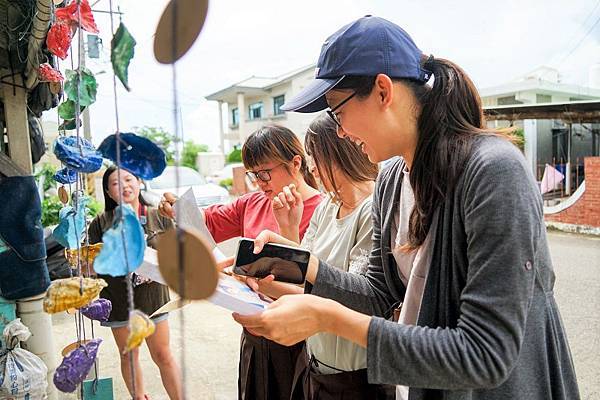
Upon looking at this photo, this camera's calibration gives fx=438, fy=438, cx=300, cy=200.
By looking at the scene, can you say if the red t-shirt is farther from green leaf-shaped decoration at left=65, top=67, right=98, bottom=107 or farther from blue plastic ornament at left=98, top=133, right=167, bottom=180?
blue plastic ornament at left=98, top=133, right=167, bottom=180

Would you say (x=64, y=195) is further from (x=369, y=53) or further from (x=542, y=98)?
(x=542, y=98)

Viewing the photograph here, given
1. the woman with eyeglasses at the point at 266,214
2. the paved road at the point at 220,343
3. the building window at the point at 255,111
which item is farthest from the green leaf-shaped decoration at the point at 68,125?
the building window at the point at 255,111

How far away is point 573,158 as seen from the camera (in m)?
11.2

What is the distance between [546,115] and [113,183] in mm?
7383

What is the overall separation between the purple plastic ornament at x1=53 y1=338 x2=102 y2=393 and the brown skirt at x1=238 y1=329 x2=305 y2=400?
95cm

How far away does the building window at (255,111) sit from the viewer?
1838 centimetres

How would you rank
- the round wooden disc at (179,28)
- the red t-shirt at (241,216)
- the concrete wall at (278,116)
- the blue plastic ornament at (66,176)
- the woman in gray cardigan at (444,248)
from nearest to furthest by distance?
the round wooden disc at (179,28)
the woman in gray cardigan at (444,248)
the blue plastic ornament at (66,176)
the red t-shirt at (241,216)
the concrete wall at (278,116)

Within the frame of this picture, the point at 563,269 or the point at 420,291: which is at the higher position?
the point at 420,291

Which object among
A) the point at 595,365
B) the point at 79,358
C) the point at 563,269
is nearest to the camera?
the point at 79,358

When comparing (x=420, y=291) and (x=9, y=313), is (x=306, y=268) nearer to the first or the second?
(x=420, y=291)

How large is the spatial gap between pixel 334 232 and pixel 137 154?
958 millimetres

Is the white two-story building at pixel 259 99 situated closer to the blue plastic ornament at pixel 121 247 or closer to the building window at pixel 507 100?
the building window at pixel 507 100

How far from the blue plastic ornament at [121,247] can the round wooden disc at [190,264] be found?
0.05m

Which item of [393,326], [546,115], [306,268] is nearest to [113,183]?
[306,268]
